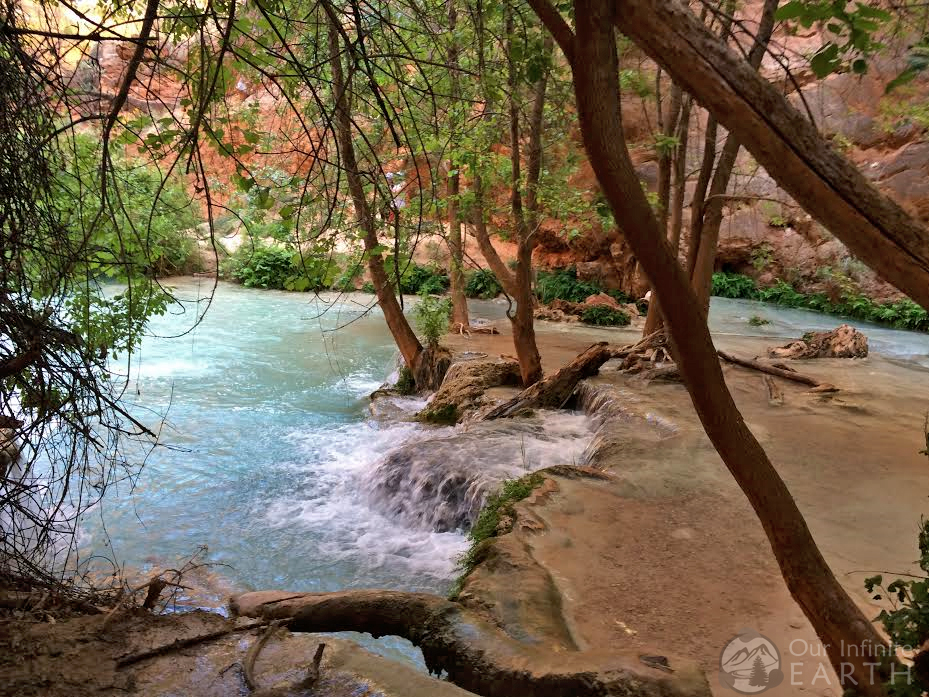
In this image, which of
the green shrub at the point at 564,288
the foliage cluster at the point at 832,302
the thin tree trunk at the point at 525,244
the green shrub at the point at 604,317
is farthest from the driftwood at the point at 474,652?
the foliage cluster at the point at 832,302

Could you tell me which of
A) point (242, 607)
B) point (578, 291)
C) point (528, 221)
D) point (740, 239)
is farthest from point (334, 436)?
point (740, 239)

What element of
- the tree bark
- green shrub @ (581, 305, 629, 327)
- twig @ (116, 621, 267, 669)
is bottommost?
twig @ (116, 621, 267, 669)

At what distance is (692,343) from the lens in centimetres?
204

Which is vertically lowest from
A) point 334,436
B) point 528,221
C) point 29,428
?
point 334,436

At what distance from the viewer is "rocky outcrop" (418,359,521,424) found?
28.8 ft

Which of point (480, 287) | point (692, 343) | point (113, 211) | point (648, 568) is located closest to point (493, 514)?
point (648, 568)

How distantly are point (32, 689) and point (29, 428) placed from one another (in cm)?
84

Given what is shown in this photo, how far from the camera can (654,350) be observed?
9.51m

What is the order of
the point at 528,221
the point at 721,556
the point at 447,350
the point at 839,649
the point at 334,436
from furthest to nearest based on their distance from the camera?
the point at 447,350, the point at 334,436, the point at 528,221, the point at 721,556, the point at 839,649

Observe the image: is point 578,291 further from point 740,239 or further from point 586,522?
point 586,522

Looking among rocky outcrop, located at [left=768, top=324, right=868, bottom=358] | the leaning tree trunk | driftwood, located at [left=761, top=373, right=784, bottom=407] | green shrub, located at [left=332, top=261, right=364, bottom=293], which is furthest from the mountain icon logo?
rocky outcrop, located at [left=768, top=324, right=868, bottom=358]

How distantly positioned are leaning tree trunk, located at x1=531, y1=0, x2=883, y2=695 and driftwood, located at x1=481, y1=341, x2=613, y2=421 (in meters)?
5.97

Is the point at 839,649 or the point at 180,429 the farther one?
the point at 180,429

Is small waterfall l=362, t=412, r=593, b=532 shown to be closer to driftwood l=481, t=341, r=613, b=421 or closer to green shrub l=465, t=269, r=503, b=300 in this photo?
driftwood l=481, t=341, r=613, b=421
